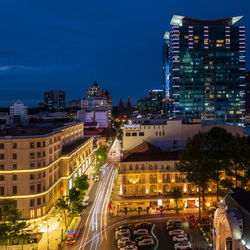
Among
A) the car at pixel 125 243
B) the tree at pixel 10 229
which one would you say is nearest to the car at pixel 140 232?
the car at pixel 125 243

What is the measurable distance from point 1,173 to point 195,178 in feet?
124

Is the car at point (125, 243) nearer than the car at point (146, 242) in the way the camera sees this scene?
Yes

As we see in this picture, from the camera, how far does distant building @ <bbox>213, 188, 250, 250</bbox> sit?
26.0 meters

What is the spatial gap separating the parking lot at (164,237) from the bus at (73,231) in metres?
6.60

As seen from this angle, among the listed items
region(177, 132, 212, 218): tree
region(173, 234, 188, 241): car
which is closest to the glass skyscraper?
region(177, 132, 212, 218): tree

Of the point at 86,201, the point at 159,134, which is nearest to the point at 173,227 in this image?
the point at 86,201

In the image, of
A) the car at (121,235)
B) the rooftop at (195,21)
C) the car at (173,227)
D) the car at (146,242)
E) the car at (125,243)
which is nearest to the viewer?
the car at (125,243)

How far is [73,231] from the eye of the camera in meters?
42.7

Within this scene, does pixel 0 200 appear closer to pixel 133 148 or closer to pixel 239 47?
pixel 133 148

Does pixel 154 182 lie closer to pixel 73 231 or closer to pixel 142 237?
pixel 142 237

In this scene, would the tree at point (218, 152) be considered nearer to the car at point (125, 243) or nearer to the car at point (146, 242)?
the car at point (146, 242)

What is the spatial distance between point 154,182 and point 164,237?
14.9 meters

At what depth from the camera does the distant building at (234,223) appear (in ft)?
85.3

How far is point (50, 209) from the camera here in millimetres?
50719
